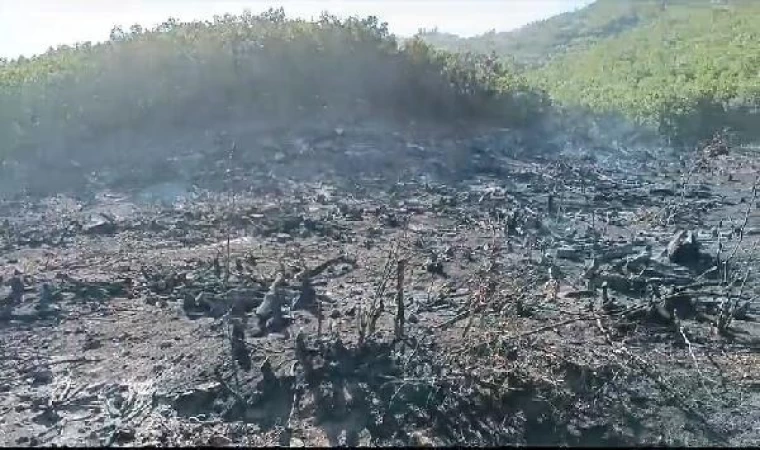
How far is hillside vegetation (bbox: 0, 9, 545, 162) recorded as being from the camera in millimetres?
12492

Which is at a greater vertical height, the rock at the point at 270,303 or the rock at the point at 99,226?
the rock at the point at 99,226

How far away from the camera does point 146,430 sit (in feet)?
16.9

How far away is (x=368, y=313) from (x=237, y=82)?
8548mm

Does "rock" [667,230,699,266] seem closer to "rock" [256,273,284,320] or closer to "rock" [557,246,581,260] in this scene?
"rock" [557,246,581,260]

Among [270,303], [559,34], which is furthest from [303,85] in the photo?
[559,34]

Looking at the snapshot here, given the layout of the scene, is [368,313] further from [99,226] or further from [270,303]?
[99,226]

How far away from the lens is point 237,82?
1395cm

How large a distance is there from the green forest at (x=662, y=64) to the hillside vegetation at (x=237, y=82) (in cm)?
264

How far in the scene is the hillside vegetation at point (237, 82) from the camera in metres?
12.5

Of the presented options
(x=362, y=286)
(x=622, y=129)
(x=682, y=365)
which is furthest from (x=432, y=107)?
(x=682, y=365)

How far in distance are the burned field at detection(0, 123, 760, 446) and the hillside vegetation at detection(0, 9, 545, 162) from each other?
4.95ft

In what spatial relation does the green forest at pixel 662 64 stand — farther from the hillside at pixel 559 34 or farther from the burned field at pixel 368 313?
the burned field at pixel 368 313

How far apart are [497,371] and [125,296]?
3.61m

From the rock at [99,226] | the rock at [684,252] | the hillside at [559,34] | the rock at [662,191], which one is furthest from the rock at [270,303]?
the hillside at [559,34]
